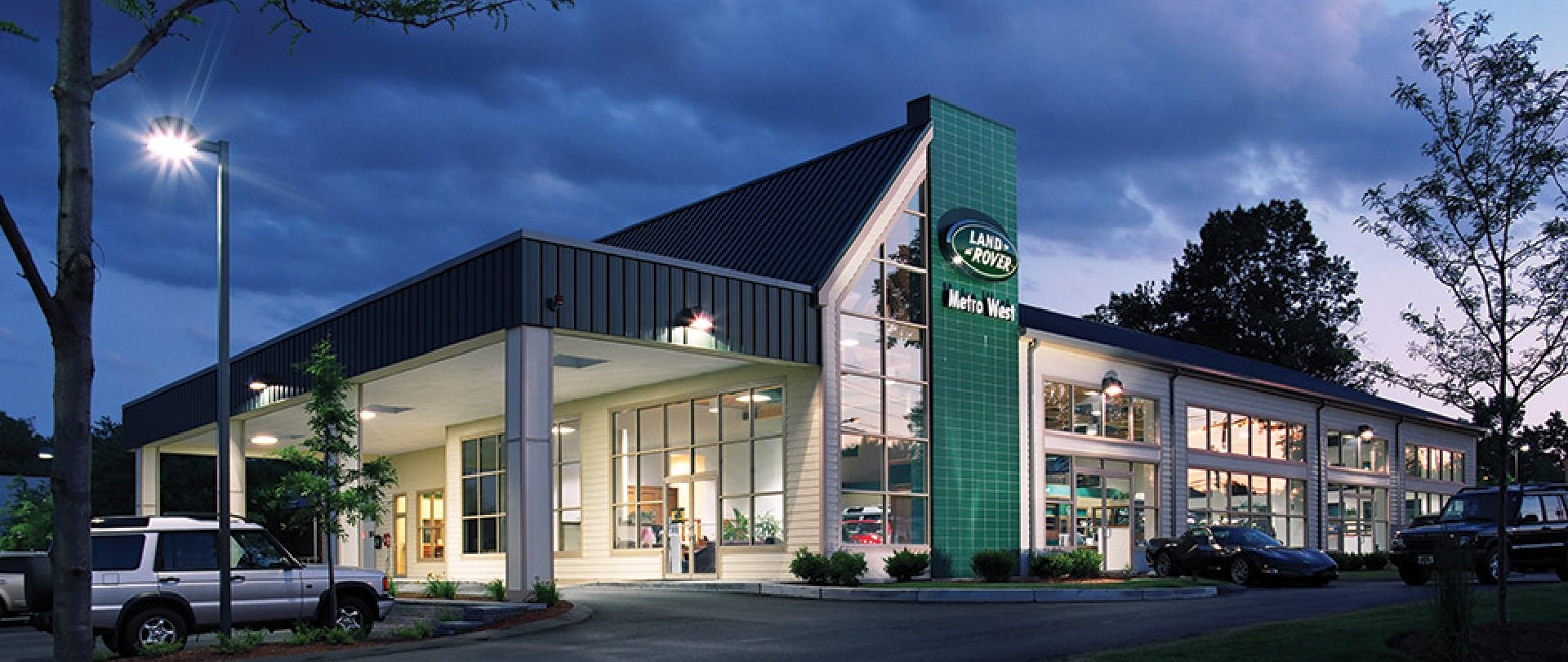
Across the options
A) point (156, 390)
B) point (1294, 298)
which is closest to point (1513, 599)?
point (156, 390)

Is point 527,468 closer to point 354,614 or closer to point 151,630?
point 354,614

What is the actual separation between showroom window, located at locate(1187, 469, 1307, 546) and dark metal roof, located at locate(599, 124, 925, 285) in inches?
519

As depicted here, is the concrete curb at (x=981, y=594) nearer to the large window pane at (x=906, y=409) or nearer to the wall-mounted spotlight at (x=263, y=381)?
the large window pane at (x=906, y=409)

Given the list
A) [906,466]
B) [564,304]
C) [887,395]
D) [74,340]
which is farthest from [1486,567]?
[74,340]

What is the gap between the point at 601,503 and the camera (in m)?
31.4

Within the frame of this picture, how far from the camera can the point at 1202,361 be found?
42.8 metres

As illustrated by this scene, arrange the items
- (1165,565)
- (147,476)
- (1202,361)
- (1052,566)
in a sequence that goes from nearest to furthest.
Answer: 1. (1052,566)
2. (1165,565)
3. (147,476)
4. (1202,361)

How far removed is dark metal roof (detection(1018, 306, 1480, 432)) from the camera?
116 ft

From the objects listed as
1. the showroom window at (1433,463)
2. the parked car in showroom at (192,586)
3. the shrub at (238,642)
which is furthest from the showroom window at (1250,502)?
the shrub at (238,642)

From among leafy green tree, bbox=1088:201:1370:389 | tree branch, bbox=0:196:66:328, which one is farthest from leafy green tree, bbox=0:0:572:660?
leafy green tree, bbox=1088:201:1370:389

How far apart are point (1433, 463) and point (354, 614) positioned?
42.3 m

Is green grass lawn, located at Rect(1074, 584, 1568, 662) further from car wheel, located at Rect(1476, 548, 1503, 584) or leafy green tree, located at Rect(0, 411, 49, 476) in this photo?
leafy green tree, located at Rect(0, 411, 49, 476)

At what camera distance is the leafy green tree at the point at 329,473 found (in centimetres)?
1866

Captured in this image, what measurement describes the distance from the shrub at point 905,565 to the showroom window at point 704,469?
7.37ft
